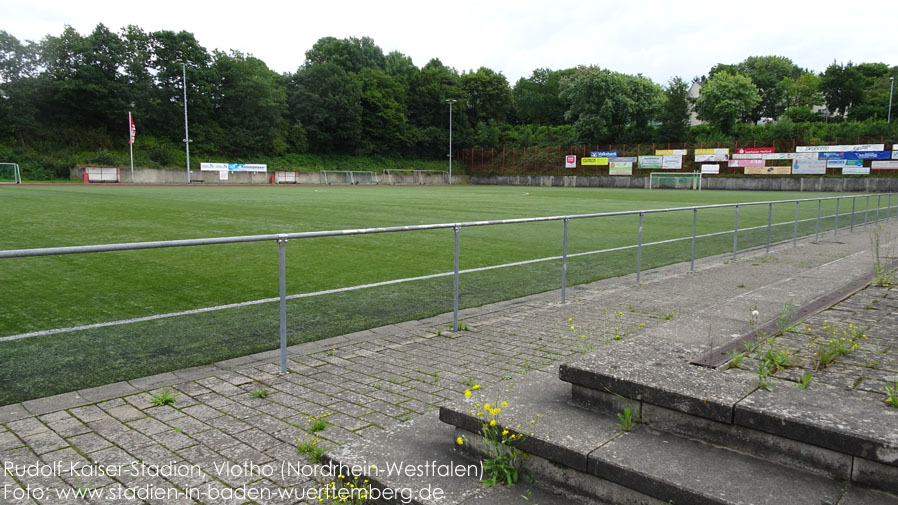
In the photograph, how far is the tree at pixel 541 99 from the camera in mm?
104938

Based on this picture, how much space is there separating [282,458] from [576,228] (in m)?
14.0

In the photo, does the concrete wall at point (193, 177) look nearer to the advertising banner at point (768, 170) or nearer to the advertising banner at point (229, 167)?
the advertising banner at point (229, 167)

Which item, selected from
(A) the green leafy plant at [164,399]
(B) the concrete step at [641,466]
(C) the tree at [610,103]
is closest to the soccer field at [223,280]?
(A) the green leafy plant at [164,399]

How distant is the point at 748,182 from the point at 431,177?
3942 cm

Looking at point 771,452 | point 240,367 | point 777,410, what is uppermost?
point 777,410

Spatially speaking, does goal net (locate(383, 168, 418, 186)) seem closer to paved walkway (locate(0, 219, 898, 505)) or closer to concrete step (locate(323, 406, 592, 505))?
paved walkway (locate(0, 219, 898, 505))

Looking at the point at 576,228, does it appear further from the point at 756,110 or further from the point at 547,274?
the point at 756,110

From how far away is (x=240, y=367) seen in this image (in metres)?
5.13

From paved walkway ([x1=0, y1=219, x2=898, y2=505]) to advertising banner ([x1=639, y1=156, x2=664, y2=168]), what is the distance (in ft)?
210

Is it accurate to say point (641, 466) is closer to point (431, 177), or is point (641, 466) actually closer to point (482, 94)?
point (431, 177)

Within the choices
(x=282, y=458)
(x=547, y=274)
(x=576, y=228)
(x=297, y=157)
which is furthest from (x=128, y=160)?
(x=282, y=458)

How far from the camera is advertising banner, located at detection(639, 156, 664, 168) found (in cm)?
6769

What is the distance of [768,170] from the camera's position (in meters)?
60.0

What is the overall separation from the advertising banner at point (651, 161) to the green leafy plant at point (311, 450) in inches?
2745
